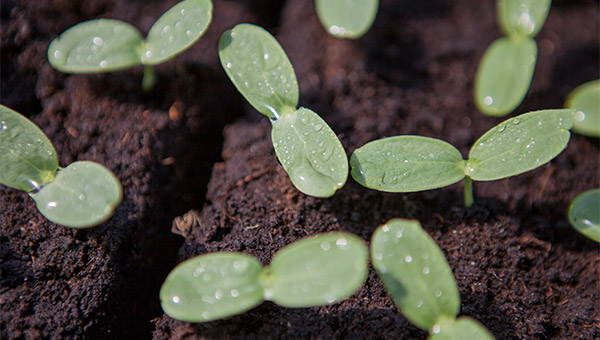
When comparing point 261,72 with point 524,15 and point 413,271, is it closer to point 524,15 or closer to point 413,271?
point 413,271

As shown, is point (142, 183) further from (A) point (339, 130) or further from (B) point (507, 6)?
(B) point (507, 6)

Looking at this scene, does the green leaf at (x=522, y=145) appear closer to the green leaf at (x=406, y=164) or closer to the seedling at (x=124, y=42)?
the green leaf at (x=406, y=164)

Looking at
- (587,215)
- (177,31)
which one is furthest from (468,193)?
(177,31)

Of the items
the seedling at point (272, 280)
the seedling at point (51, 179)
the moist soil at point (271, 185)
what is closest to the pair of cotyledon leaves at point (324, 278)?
the seedling at point (272, 280)

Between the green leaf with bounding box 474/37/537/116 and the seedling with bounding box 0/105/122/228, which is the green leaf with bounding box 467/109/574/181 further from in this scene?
the seedling with bounding box 0/105/122/228

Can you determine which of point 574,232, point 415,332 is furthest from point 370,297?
point 574,232
